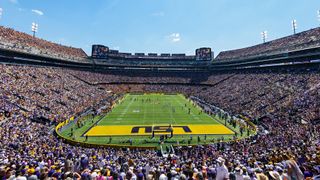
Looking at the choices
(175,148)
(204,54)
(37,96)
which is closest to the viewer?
(175,148)

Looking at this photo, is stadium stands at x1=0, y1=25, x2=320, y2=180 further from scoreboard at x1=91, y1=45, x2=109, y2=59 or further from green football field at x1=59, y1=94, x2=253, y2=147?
scoreboard at x1=91, y1=45, x2=109, y2=59

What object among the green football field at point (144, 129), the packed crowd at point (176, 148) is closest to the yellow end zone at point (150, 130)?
the green football field at point (144, 129)

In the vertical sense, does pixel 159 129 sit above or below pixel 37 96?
below

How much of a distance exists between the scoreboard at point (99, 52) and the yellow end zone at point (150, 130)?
200 ft

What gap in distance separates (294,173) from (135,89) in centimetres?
6790

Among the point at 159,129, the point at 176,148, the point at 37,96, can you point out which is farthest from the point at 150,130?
the point at 37,96

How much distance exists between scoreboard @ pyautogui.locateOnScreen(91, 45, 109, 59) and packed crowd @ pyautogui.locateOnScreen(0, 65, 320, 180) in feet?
121

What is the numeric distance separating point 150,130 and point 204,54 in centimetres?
6800

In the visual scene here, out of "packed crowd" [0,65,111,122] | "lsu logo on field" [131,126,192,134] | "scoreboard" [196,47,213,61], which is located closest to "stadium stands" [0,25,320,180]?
"packed crowd" [0,65,111,122]

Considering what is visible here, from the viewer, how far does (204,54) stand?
292 ft

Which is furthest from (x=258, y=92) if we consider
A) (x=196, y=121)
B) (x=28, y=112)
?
(x=28, y=112)

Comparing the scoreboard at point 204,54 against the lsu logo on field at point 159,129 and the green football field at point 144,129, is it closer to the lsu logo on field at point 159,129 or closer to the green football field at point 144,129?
the green football field at point 144,129

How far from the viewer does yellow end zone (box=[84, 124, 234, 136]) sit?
2517 cm

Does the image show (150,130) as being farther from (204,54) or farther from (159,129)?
(204,54)
